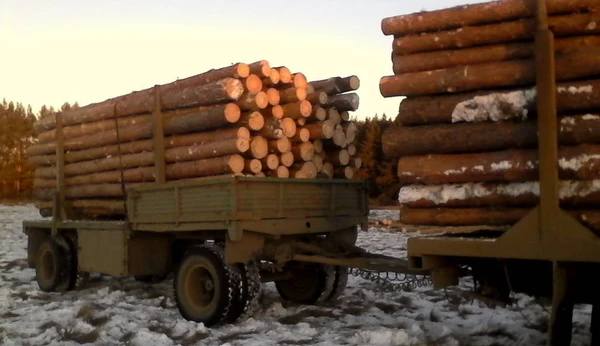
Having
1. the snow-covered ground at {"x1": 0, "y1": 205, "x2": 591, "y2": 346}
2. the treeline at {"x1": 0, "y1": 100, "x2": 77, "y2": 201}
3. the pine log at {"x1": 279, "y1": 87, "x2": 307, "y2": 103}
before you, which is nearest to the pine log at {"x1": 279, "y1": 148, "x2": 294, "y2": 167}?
the pine log at {"x1": 279, "y1": 87, "x2": 307, "y2": 103}

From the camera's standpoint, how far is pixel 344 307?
870 cm

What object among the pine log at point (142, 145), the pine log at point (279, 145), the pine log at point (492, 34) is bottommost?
the pine log at point (279, 145)

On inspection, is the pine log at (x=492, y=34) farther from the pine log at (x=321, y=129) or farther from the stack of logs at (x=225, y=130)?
the pine log at (x=321, y=129)

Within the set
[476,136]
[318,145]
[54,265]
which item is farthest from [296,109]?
[54,265]

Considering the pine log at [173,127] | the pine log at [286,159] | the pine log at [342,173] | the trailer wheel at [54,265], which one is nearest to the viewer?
the pine log at [173,127]

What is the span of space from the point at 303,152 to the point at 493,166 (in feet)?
12.8

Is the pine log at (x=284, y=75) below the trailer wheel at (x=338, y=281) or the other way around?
the other way around

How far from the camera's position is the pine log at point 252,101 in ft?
27.2

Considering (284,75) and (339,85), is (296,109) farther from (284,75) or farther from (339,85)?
(339,85)

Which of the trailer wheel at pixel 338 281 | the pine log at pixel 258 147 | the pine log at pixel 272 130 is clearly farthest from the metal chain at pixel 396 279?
the pine log at pixel 272 130

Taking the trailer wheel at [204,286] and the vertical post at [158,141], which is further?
the vertical post at [158,141]

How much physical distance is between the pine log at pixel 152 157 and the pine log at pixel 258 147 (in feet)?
0.27

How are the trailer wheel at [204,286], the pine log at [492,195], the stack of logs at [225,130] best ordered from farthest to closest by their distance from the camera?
the stack of logs at [225,130], the trailer wheel at [204,286], the pine log at [492,195]

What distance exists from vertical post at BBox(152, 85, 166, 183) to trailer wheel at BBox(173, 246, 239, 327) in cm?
138
